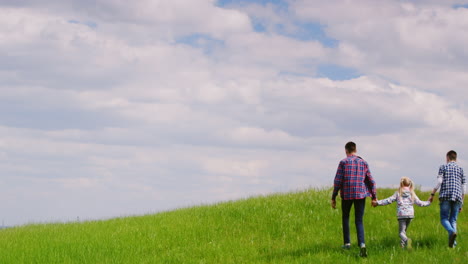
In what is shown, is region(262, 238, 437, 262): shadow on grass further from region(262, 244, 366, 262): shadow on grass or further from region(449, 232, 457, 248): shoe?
region(449, 232, 457, 248): shoe

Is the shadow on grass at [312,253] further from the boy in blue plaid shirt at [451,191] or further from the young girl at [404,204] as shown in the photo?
the boy in blue plaid shirt at [451,191]


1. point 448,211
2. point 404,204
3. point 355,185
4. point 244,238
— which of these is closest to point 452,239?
point 448,211

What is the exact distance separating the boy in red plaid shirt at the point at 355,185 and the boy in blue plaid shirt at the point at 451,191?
2.04 metres

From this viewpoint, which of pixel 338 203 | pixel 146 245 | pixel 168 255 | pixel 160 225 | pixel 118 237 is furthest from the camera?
pixel 338 203

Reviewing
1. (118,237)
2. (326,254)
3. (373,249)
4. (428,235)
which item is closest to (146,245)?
(118,237)

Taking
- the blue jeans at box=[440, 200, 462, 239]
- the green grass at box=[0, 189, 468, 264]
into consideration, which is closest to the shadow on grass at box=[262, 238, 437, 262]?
the green grass at box=[0, 189, 468, 264]

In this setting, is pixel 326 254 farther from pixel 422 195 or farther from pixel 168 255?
pixel 422 195

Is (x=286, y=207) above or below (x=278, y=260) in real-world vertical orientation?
above

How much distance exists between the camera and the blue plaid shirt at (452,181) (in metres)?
13.7

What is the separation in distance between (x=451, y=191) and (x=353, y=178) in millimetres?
2871

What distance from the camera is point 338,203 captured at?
20.2 meters

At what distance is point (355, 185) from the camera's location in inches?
516

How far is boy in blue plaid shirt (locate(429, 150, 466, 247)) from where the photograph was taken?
13688mm

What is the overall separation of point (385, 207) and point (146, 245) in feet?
30.3
